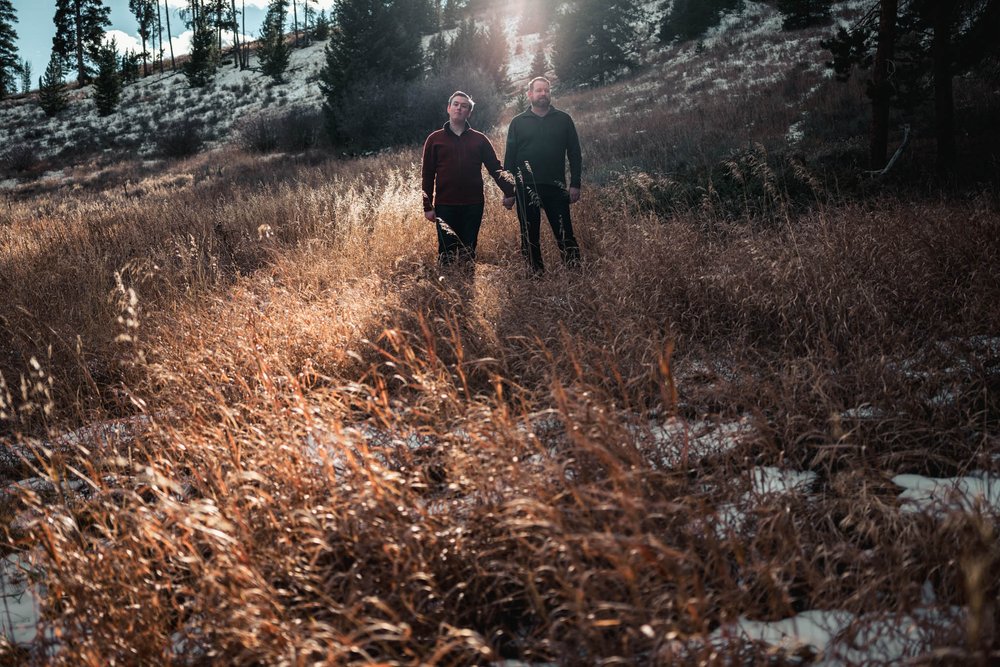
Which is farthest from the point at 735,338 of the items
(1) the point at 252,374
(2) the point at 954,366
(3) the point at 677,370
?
(1) the point at 252,374

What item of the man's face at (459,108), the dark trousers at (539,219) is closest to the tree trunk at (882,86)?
the dark trousers at (539,219)

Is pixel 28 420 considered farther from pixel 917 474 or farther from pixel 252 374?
pixel 917 474

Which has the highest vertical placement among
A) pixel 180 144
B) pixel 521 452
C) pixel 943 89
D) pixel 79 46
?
pixel 79 46

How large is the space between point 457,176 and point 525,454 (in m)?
3.73

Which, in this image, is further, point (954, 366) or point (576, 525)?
point (954, 366)

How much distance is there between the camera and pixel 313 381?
10.9 ft

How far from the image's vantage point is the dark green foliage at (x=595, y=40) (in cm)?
2983

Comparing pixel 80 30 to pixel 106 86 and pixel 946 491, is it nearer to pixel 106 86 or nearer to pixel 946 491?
pixel 106 86

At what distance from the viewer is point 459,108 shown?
203 inches

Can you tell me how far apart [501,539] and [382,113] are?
20.0 metres

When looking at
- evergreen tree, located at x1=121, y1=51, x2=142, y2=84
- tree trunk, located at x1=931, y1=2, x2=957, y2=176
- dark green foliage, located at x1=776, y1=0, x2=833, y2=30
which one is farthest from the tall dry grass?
evergreen tree, located at x1=121, y1=51, x2=142, y2=84

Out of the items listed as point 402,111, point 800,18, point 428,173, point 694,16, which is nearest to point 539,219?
point 428,173

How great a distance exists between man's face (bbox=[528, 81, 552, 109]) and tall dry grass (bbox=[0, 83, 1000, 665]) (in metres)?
1.51

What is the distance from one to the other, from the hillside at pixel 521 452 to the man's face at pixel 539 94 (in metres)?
1.51
